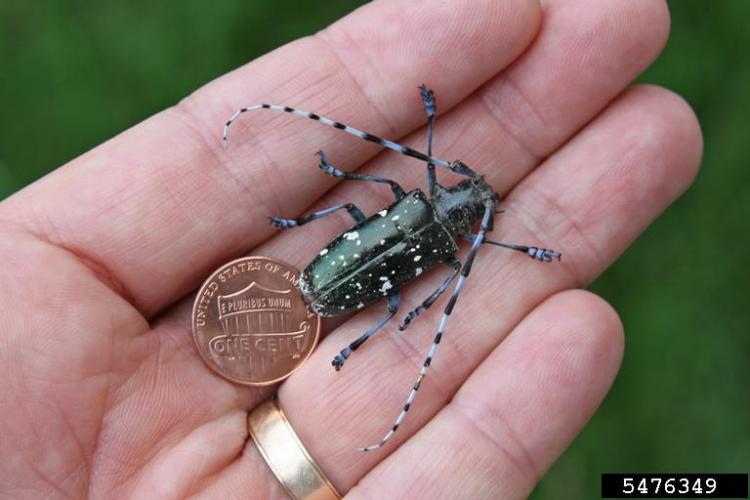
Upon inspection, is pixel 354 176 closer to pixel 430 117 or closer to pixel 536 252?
pixel 430 117

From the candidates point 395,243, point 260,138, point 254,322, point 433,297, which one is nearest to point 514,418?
point 433,297

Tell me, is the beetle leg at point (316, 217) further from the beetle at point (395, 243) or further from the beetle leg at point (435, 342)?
the beetle leg at point (435, 342)

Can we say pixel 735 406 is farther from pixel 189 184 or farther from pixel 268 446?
pixel 189 184

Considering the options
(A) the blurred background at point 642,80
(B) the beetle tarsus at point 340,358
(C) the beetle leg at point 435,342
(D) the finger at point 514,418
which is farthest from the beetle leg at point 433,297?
(A) the blurred background at point 642,80

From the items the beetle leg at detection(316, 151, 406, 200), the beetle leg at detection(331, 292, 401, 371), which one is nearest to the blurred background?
the beetle leg at detection(316, 151, 406, 200)

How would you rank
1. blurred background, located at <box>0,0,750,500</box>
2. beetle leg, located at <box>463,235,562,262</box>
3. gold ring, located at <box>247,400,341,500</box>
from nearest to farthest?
gold ring, located at <box>247,400,341,500</box> < beetle leg, located at <box>463,235,562,262</box> < blurred background, located at <box>0,0,750,500</box>

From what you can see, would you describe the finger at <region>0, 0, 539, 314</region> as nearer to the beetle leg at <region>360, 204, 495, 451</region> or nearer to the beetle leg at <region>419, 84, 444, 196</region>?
the beetle leg at <region>419, 84, 444, 196</region>

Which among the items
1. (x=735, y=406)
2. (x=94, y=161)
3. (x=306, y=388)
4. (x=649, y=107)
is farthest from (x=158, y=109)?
(x=735, y=406)
